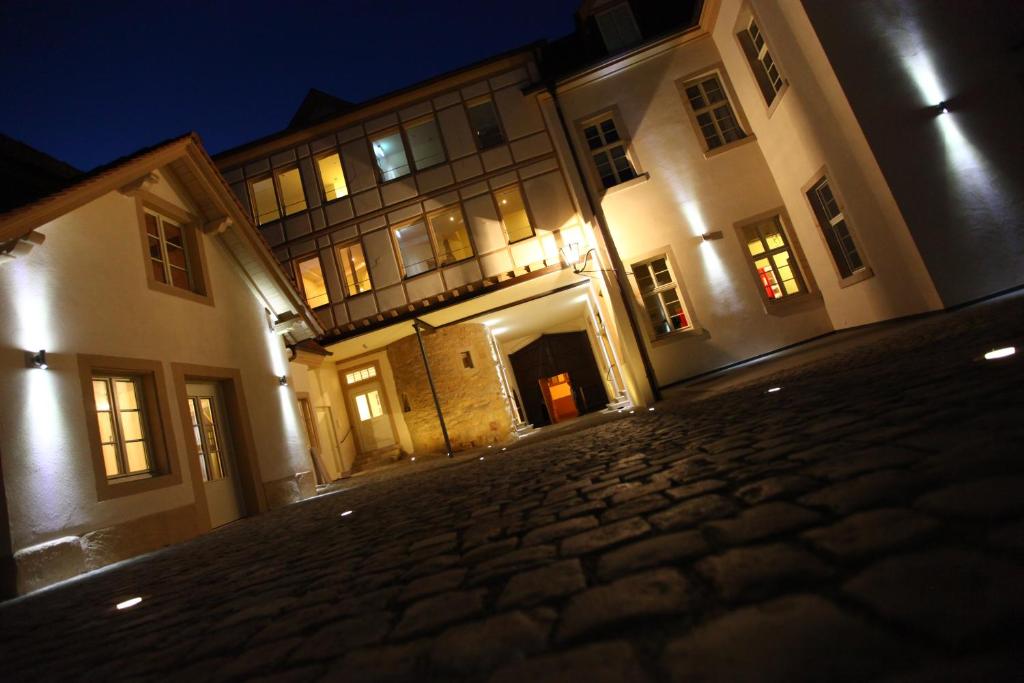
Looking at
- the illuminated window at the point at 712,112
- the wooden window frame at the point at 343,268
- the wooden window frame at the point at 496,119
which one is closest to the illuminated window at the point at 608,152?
the illuminated window at the point at 712,112

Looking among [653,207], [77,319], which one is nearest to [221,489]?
[77,319]

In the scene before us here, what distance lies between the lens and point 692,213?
11.2 m

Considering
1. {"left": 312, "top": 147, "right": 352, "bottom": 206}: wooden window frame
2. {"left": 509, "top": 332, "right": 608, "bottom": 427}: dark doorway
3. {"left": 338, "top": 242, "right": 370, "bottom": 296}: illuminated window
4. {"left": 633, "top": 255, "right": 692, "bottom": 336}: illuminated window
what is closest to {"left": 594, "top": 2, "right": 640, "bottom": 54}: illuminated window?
{"left": 633, "top": 255, "right": 692, "bottom": 336}: illuminated window

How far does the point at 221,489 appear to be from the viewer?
8.17m

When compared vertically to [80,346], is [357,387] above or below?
below

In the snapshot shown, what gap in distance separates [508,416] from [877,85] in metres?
10.8

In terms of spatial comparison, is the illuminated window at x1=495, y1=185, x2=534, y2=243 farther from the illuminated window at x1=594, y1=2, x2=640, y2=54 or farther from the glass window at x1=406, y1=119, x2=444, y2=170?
the illuminated window at x1=594, y1=2, x2=640, y2=54

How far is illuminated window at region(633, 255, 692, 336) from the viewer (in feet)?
37.0

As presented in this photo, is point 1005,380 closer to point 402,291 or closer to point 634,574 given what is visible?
point 634,574

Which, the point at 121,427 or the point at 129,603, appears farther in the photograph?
the point at 121,427

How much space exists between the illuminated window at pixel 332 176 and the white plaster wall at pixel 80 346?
6.02 m

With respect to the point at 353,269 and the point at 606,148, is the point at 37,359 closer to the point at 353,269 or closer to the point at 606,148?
the point at 353,269

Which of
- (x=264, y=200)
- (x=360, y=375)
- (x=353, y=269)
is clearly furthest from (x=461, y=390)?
(x=264, y=200)

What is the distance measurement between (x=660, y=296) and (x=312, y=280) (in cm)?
1025
